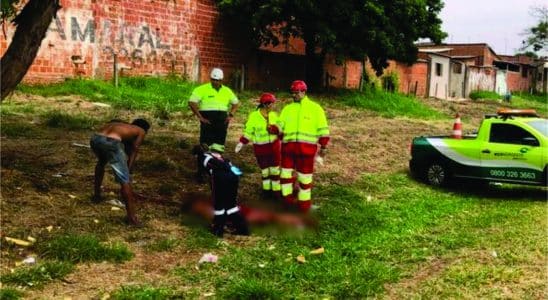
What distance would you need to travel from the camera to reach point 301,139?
8203mm

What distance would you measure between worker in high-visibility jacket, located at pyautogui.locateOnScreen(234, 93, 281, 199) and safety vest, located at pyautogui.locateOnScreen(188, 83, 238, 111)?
0.55 metres

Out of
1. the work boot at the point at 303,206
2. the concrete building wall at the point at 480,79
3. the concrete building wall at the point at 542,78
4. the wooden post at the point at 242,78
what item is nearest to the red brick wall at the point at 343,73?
the wooden post at the point at 242,78

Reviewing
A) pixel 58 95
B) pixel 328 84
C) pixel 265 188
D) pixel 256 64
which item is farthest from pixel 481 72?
pixel 265 188

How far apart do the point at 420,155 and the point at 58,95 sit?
9.87m

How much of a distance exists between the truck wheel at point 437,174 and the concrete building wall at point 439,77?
2759cm

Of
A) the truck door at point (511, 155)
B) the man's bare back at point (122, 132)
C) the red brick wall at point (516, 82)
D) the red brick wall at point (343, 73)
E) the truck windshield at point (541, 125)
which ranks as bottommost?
the truck door at point (511, 155)

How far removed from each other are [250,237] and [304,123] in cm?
175

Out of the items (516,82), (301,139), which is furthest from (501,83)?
(301,139)

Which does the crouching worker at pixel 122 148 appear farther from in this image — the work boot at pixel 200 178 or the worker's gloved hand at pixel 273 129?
the work boot at pixel 200 178

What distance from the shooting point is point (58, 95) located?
16453 mm

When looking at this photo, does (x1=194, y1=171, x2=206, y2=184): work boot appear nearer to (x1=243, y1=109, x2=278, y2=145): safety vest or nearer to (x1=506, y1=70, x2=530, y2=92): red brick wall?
(x1=243, y1=109, x2=278, y2=145): safety vest

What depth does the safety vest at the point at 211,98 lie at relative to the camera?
363 inches

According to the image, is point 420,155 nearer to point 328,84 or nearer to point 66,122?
point 66,122

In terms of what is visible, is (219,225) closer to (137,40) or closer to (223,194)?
(223,194)
